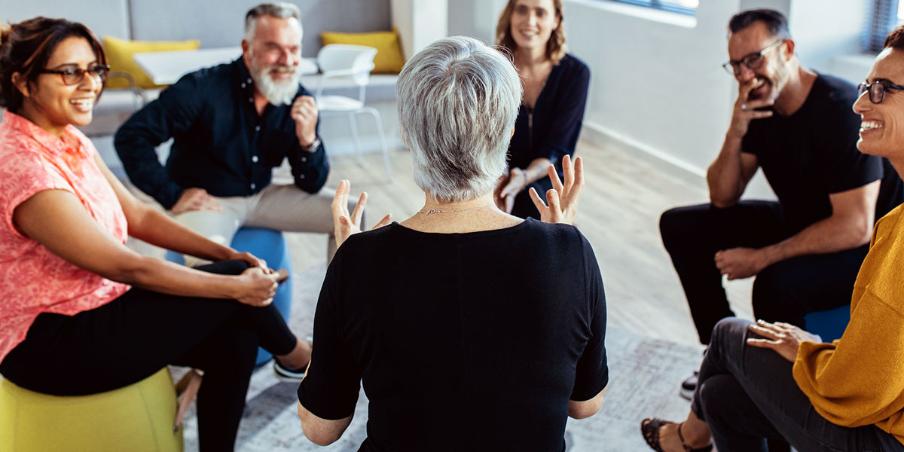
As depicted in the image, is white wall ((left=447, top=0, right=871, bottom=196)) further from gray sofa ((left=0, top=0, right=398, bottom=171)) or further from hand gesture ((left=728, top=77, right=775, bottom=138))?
hand gesture ((left=728, top=77, right=775, bottom=138))

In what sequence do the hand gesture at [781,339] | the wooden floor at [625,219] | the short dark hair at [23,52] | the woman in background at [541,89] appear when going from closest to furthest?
the hand gesture at [781,339] → the short dark hair at [23,52] → the woman in background at [541,89] → the wooden floor at [625,219]

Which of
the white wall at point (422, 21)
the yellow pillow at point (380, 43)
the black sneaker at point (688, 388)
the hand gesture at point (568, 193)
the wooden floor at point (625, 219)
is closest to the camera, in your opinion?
the hand gesture at point (568, 193)

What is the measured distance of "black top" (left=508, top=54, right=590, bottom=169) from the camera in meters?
3.31

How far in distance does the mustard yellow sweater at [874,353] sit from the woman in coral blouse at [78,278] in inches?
52.6

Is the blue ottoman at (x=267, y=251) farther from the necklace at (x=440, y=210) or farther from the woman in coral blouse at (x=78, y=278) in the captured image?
the necklace at (x=440, y=210)

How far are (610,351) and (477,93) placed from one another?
1960mm

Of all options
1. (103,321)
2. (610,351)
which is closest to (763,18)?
(610,351)

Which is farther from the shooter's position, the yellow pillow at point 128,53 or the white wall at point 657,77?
the yellow pillow at point 128,53

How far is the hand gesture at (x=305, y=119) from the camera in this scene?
319 cm

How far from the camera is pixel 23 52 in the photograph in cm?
223

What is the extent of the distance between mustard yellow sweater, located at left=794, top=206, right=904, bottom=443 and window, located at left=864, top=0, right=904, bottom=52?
3.09m

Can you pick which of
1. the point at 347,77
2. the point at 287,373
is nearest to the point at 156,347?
the point at 287,373

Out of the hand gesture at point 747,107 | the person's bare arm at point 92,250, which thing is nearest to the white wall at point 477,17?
the hand gesture at point 747,107

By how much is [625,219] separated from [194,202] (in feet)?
7.39
